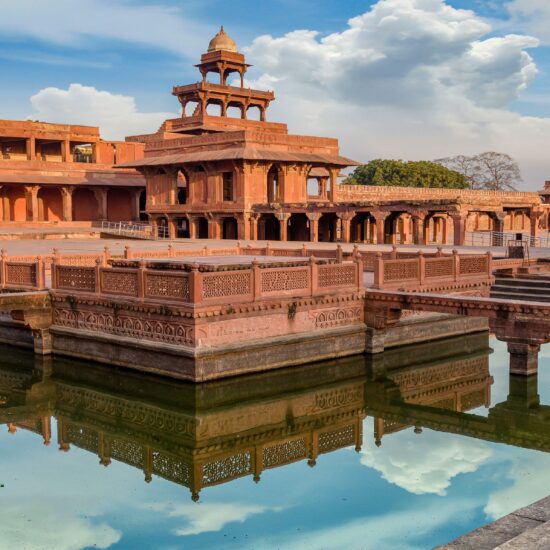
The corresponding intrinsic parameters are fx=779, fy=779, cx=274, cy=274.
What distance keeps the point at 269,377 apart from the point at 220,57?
143 ft

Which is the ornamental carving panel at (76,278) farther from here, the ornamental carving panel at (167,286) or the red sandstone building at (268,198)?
the red sandstone building at (268,198)

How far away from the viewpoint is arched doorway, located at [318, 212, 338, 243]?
41.1 metres

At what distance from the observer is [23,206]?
159 ft

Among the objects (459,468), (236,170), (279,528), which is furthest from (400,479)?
(236,170)

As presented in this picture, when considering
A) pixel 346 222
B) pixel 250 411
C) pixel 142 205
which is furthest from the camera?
pixel 142 205

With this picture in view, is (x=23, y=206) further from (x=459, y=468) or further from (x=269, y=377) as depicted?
(x=459, y=468)

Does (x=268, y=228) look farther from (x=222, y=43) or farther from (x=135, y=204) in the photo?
(x=222, y=43)

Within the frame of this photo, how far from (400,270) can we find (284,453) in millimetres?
6812

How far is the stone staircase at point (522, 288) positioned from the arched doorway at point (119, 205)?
110ft

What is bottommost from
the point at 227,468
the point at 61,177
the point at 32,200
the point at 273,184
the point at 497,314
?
the point at 227,468

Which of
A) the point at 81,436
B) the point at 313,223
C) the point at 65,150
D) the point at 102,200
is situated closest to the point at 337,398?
the point at 81,436

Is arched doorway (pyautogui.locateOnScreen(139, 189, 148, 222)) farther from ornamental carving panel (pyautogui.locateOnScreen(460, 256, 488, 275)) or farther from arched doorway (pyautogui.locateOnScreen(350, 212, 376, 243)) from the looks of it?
ornamental carving panel (pyautogui.locateOnScreen(460, 256, 488, 275))

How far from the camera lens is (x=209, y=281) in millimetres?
13773

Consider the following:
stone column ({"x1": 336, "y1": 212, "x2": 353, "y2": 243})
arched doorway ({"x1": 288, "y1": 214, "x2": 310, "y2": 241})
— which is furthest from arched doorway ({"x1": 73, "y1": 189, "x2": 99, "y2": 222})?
stone column ({"x1": 336, "y1": 212, "x2": 353, "y2": 243})
